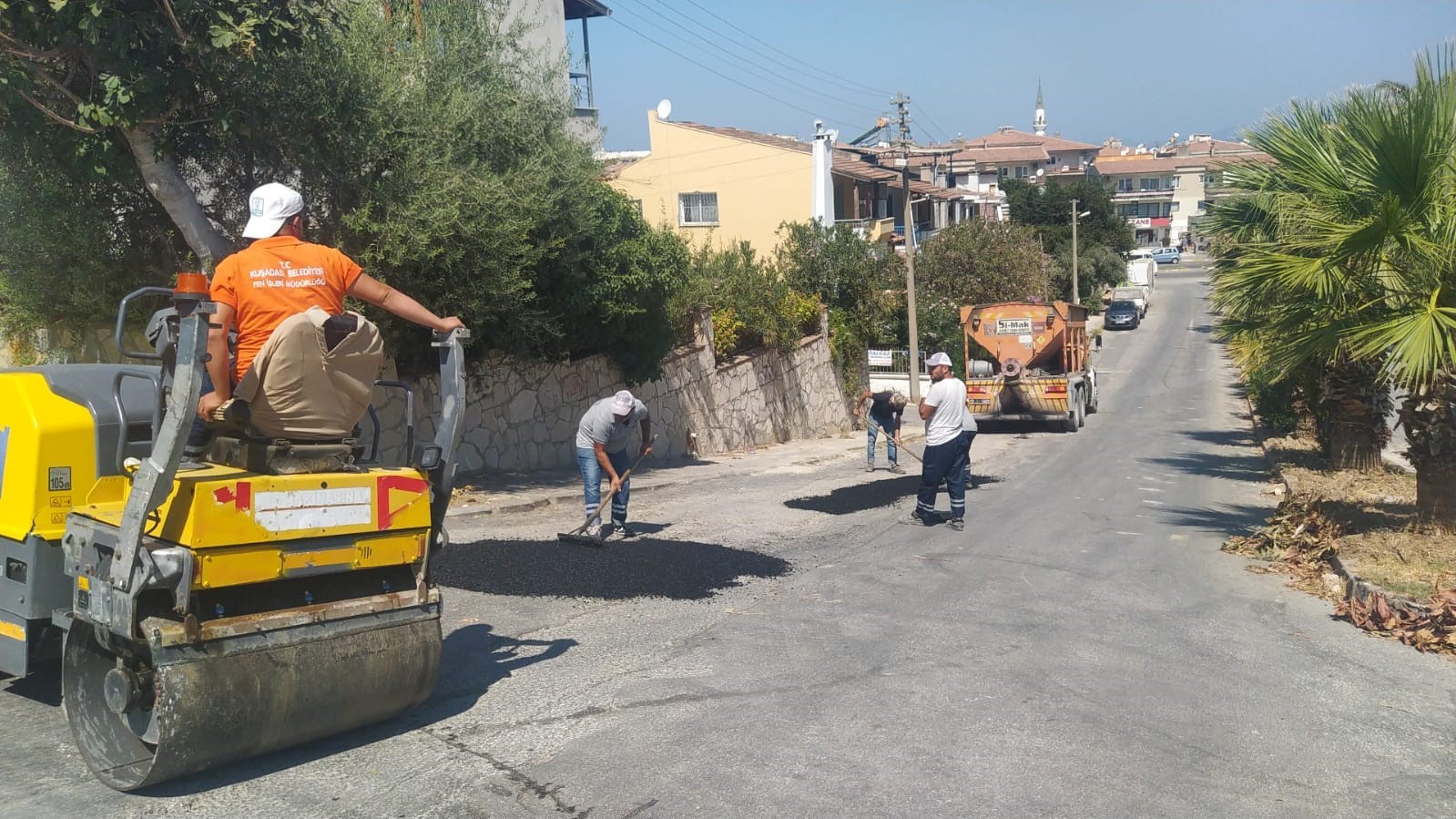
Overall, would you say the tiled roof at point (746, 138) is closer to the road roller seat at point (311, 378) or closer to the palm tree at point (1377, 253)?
the palm tree at point (1377, 253)

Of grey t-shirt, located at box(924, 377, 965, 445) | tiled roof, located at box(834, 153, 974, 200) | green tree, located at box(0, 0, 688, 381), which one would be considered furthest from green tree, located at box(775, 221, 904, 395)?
grey t-shirt, located at box(924, 377, 965, 445)

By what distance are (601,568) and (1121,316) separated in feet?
189

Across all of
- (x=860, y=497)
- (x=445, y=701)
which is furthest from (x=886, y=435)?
(x=445, y=701)

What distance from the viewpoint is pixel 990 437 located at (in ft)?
82.7

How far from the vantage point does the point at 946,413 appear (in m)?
11.6

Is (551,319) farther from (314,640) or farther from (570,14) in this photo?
(570,14)

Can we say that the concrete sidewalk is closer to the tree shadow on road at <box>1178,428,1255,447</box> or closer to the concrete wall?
the tree shadow on road at <box>1178,428,1255,447</box>

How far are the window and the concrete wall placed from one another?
0.16 meters

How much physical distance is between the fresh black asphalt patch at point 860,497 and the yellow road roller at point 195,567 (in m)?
7.74

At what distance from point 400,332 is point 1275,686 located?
1014 centimetres

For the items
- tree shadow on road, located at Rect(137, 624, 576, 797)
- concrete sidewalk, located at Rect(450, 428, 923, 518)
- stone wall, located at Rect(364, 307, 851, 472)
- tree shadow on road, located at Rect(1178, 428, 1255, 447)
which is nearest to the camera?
tree shadow on road, located at Rect(137, 624, 576, 797)

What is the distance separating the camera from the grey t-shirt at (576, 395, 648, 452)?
1033cm

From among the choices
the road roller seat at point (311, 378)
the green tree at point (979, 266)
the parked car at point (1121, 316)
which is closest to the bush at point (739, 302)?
the road roller seat at point (311, 378)

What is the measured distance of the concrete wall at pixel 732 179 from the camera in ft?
129
